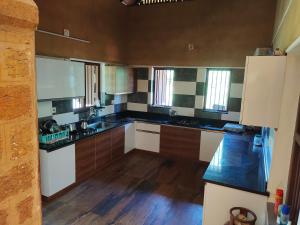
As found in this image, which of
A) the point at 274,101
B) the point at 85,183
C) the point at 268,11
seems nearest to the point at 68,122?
the point at 85,183

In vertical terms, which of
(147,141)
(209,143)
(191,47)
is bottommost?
(147,141)

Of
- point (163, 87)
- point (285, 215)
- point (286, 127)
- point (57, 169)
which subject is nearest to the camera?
point (285, 215)

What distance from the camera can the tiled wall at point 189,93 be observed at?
4.07 meters

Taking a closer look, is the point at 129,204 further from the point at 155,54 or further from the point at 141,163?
the point at 155,54

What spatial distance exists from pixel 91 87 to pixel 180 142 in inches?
76.8

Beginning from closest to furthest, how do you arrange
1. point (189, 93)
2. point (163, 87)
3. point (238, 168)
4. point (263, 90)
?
point (263, 90) → point (238, 168) → point (189, 93) → point (163, 87)

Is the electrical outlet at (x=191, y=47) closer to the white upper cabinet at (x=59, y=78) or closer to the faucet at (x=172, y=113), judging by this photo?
the faucet at (x=172, y=113)

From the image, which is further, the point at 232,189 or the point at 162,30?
the point at 162,30

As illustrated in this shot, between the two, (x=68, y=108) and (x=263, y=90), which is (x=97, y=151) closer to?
(x=68, y=108)

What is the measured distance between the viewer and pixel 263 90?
1.81 meters

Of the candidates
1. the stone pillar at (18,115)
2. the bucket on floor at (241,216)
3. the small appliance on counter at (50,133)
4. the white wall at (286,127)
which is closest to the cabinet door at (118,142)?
the small appliance on counter at (50,133)

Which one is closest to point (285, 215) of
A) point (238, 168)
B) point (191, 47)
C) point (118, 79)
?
point (238, 168)

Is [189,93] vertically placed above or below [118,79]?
below

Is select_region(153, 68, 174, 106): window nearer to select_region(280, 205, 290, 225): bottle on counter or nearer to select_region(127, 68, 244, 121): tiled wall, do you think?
select_region(127, 68, 244, 121): tiled wall
